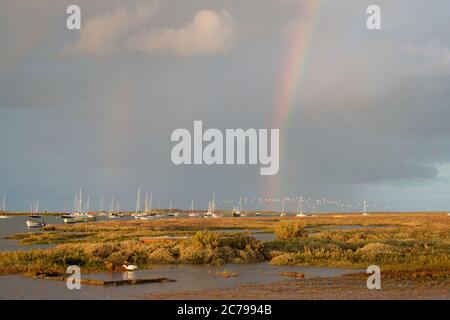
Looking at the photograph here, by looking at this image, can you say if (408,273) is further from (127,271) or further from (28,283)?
(28,283)

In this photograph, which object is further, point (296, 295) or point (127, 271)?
point (127, 271)

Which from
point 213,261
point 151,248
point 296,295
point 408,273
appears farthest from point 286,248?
point 296,295

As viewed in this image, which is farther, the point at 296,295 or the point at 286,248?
the point at 286,248
